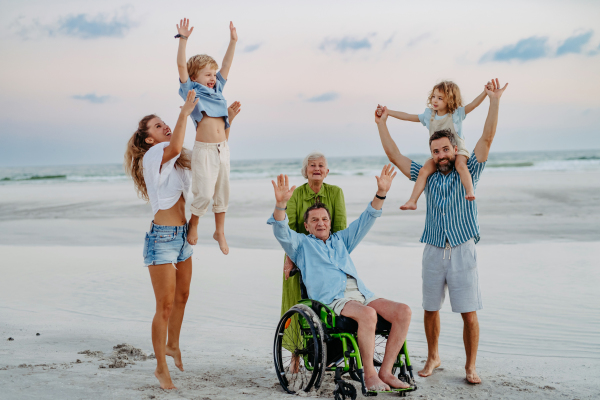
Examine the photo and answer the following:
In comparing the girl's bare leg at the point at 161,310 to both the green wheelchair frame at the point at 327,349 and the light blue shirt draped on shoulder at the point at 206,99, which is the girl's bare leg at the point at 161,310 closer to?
the green wheelchair frame at the point at 327,349

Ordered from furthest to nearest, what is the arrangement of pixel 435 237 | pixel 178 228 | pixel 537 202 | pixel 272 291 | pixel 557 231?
pixel 537 202 < pixel 557 231 < pixel 272 291 < pixel 435 237 < pixel 178 228

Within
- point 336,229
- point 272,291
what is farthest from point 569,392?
point 272,291

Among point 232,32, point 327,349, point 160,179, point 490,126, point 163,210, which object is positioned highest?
point 232,32

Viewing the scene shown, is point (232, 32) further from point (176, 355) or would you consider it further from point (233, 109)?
point (176, 355)

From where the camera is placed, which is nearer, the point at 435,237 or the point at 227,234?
the point at 435,237

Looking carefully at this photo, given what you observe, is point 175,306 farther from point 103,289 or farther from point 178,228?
point 103,289

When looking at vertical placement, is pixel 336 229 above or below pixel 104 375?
above

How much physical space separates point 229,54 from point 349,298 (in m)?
2.11

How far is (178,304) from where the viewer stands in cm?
395

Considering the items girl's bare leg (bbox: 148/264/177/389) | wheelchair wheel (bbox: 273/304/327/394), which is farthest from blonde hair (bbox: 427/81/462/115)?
girl's bare leg (bbox: 148/264/177/389)

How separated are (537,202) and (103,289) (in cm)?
1233

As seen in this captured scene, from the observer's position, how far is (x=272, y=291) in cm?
652

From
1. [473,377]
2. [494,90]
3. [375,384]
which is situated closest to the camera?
[375,384]

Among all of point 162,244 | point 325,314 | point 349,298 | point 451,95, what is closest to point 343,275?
point 349,298
